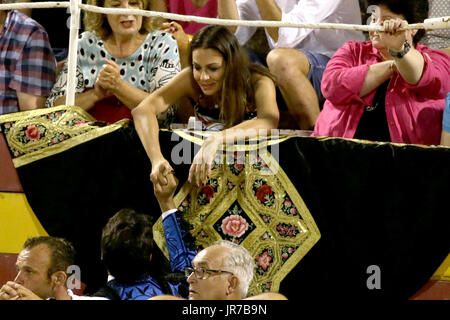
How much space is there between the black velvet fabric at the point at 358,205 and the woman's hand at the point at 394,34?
0.33 meters

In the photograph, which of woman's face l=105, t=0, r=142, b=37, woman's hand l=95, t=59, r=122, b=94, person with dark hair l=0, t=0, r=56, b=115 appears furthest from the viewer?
person with dark hair l=0, t=0, r=56, b=115

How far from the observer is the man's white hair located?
8.96 ft

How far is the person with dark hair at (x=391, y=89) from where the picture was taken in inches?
121

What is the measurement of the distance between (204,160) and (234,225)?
233 millimetres

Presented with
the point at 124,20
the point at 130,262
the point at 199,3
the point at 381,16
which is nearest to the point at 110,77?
the point at 124,20

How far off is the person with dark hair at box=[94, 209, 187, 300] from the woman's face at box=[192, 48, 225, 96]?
1.90 feet

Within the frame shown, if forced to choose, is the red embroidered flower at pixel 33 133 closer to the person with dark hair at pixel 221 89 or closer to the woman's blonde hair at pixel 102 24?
the person with dark hair at pixel 221 89

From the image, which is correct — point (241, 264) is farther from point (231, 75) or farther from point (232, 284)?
point (231, 75)

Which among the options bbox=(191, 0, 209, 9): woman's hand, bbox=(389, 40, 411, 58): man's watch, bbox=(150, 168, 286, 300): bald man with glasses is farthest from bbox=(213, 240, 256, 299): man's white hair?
bbox=(191, 0, 209, 9): woman's hand

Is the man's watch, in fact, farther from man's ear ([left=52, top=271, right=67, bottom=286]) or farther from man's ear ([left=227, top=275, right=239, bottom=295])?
man's ear ([left=52, top=271, right=67, bottom=286])

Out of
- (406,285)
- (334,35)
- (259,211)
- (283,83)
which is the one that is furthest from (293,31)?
(406,285)

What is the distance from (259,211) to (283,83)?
2.25ft

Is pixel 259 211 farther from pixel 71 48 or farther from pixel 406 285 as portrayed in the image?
pixel 71 48

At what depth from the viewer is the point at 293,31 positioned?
387 centimetres
